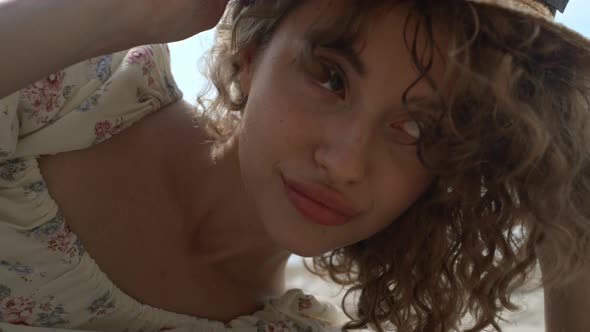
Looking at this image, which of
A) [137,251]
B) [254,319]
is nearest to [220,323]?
[254,319]

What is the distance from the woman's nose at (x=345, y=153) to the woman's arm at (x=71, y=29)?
298 millimetres

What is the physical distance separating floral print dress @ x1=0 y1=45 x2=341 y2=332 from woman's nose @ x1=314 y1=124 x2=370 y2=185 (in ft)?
1.41

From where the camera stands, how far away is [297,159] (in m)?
1.13

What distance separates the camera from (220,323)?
144 centimetres

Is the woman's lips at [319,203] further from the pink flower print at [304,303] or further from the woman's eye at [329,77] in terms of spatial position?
the pink flower print at [304,303]

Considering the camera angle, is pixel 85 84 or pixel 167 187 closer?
pixel 85 84

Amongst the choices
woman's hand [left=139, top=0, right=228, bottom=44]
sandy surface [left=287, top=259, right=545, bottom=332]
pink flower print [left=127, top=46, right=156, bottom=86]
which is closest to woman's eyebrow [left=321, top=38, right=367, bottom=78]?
woman's hand [left=139, top=0, right=228, bottom=44]

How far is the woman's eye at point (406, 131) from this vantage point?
3.62 ft

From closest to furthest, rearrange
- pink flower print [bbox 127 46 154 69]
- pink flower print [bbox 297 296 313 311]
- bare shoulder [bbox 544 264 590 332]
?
pink flower print [bbox 127 46 154 69] → bare shoulder [bbox 544 264 590 332] → pink flower print [bbox 297 296 313 311]

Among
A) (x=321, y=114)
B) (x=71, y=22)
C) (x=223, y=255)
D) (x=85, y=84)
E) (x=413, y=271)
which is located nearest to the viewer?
(x=71, y=22)

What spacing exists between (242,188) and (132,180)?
218 mm

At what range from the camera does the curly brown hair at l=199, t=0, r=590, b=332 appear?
3.44ft

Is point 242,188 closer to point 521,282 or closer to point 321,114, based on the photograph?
point 321,114

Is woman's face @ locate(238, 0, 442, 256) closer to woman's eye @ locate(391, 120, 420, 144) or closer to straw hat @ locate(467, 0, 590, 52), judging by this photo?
woman's eye @ locate(391, 120, 420, 144)
